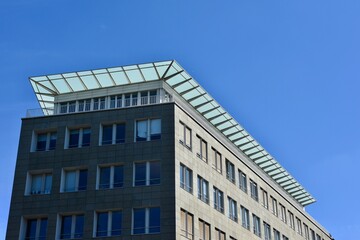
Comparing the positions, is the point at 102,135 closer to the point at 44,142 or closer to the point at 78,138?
the point at 78,138

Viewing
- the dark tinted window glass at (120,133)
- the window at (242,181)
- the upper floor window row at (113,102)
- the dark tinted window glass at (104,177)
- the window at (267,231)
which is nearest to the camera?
the dark tinted window glass at (104,177)

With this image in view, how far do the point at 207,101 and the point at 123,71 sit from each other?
1063 centimetres

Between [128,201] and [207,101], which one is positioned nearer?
[128,201]

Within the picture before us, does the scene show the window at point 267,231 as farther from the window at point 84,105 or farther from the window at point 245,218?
the window at point 84,105

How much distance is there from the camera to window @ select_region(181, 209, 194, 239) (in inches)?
1907

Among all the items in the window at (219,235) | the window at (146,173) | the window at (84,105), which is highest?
the window at (84,105)

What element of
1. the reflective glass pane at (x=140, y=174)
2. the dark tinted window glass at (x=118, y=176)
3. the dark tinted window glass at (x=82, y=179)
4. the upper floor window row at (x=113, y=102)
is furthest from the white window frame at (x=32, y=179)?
the upper floor window row at (x=113, y=102)

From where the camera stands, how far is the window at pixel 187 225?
48.4 metres

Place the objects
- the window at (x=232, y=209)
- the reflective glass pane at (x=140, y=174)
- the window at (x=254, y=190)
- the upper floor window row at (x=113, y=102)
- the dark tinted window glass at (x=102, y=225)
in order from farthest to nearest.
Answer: the window at (x=254, y=190) < the window at (x=232, y=209) < the upper floor window row at (x=113, y=102) < the reflective glass pane at (x=140, y=174) < the dark tinted window glass at (x=102, y=225)

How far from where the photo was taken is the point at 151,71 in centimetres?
5638

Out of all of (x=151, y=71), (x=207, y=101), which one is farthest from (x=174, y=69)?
(x=207, y=101)

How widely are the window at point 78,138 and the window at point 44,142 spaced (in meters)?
1.50

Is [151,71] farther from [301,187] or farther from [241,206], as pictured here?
[301,187]

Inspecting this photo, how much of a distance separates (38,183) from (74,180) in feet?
11.9
